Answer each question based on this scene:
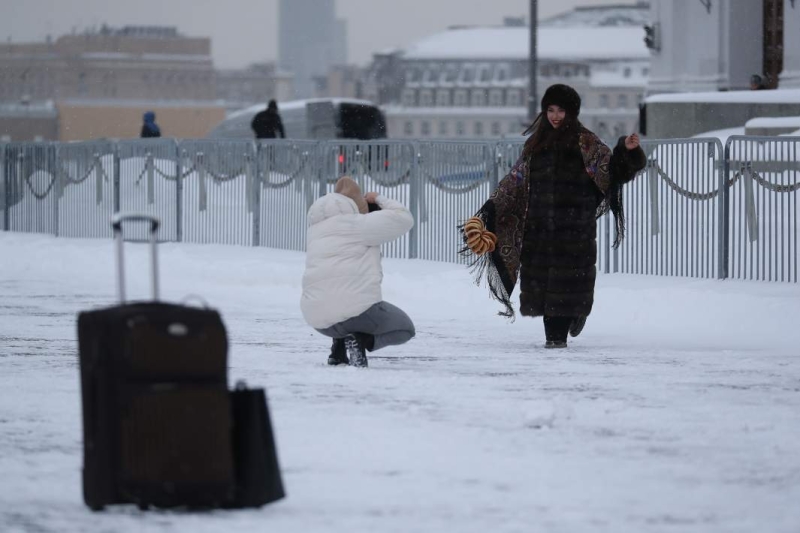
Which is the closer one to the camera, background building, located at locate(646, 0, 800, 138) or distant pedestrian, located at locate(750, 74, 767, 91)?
background building, located at locate(646, 0, 800, 138)

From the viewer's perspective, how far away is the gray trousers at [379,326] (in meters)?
11.0

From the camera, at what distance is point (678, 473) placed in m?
7.44

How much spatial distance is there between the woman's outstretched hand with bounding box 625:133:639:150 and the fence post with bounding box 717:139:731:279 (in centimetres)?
418

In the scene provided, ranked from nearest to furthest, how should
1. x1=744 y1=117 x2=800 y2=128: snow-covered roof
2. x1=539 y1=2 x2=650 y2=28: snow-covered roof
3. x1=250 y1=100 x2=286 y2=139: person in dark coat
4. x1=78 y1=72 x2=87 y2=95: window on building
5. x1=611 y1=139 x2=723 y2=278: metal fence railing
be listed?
x1=611 y1=139 x2=723 y2=278: metal fence railing → x1=744 y1=117 x2=800 y2=128: snow-covered roof → x1=250 y1=100 x2=286 y2=139: person in dark coat → x1=78 y1=72 x2=87 y2=95: window on building → x1=539 y1=2 x2=650 y2=28: snow-covered roof

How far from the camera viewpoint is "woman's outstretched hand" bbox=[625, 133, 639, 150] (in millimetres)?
11594

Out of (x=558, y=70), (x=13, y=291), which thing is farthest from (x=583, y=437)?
(x=558, y=70)

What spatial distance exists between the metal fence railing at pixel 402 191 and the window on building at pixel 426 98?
4869 inches

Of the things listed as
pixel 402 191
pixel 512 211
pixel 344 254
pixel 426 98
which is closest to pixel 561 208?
pixel 512 211

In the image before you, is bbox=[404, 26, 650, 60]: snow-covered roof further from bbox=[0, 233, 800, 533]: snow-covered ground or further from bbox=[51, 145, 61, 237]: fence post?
bbox=[0, 233, 800, 533]: snow-covered ground

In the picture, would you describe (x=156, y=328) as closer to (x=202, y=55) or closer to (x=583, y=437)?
(x=583, y=437)

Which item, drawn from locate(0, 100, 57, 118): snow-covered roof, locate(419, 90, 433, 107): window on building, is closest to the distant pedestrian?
locate(0, 100, 57, 118): snow-covered roof

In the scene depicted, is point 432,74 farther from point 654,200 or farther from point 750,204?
point 750,204

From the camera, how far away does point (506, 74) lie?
14725 centimetres

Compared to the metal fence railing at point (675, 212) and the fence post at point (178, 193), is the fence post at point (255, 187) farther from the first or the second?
the metal fence railing at point (675, 212)
